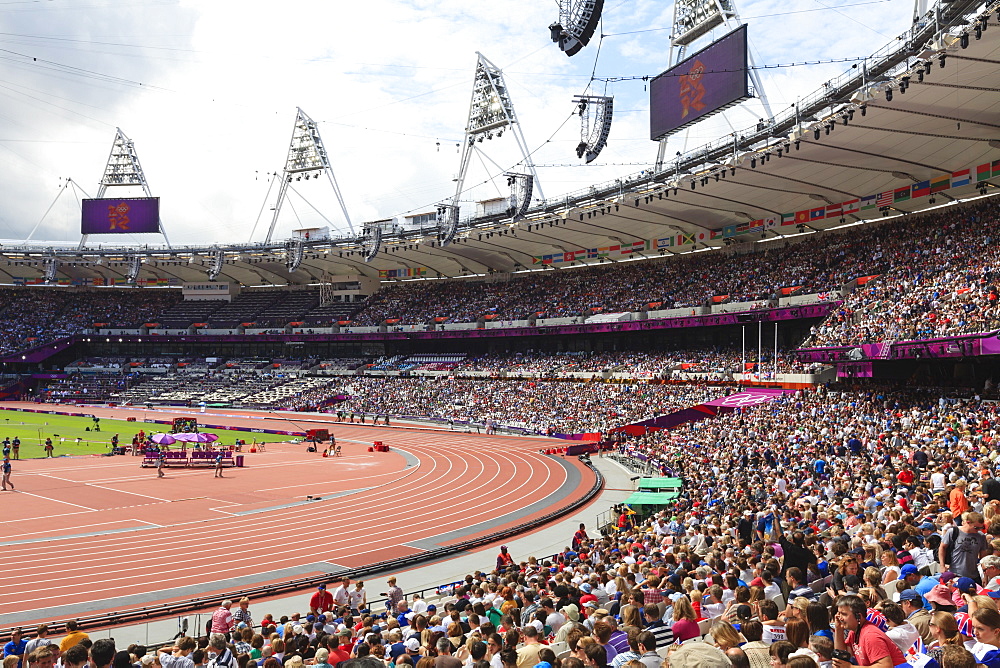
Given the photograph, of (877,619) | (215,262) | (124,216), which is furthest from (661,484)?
(124,216)

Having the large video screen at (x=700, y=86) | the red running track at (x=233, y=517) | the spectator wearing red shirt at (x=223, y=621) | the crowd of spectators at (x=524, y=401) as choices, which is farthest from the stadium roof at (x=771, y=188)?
the spectator wearing red shirt at (x=223, y=621)

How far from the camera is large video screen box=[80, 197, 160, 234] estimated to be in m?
84.3

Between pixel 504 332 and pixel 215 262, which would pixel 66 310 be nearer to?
pixel 215 262

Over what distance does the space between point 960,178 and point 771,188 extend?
33.9ft

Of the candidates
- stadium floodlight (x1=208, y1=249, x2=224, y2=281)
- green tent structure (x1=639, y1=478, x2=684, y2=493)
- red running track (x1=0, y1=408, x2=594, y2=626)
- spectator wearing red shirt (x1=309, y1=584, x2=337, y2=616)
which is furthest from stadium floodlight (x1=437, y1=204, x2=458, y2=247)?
spectator wearing red shirt (x1=309, y1=584, x2=337, y2=616)

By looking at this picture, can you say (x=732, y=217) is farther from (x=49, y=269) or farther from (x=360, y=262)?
(x=49, y=269)

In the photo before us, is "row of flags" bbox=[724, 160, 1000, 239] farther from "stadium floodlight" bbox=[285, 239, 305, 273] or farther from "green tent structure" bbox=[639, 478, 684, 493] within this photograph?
"stadium floodlight" bbox=[285, 239, 305, 273]

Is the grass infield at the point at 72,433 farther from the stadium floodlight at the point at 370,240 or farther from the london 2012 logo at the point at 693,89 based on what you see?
the london 2012 logo at the point at 693,89

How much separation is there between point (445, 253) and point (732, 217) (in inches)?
1163

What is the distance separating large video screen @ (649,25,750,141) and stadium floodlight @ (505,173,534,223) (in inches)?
485

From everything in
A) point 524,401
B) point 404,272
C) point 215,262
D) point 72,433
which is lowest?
point 72,433

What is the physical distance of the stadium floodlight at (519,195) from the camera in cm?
5752

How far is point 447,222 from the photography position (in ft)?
217

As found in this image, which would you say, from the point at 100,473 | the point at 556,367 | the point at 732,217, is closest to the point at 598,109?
the point at 732,217
